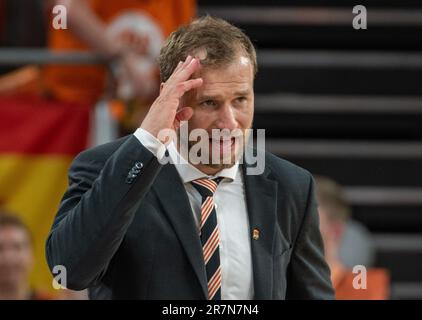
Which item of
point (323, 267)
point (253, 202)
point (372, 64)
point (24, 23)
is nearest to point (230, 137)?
point (253, 202)

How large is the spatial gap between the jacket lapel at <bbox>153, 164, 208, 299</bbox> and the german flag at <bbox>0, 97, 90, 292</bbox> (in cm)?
250

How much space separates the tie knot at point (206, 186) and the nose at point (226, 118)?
195 millimetres

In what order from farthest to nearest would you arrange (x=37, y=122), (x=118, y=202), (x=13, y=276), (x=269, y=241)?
(x=37, y=122) → (x=13, y=276) → (x=269, y=241) → (x=118, y=202)

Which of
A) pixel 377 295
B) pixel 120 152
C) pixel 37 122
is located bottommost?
pixel 377 295

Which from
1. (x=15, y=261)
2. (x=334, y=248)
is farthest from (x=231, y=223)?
(x=334, y=248)

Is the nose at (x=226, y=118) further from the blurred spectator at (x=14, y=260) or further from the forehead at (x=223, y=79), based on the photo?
the blurred spectator at (x=14, y=260)

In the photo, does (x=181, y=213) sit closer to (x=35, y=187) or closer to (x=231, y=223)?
(x=231, y=223)

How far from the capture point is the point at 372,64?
260 inches

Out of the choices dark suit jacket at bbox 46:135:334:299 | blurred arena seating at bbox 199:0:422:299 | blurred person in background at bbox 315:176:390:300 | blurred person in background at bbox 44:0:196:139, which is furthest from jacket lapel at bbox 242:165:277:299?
blurred arena seating at bbox 199:0:422:299

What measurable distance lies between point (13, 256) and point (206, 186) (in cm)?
234

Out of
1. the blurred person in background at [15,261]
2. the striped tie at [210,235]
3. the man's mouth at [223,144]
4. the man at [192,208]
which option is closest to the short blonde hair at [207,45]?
the man at [192,208]

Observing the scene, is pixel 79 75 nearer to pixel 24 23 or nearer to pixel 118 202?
pixel 24 23

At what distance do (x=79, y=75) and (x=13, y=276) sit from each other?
1105 mm

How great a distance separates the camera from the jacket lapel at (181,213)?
272cm
